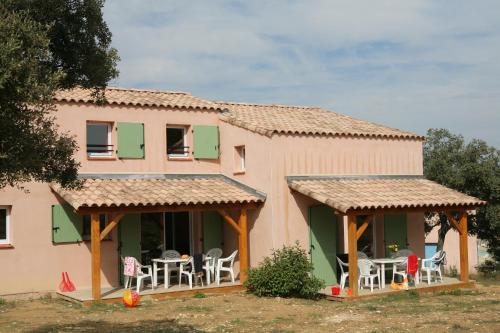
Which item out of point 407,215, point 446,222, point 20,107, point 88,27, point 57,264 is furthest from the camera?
point 446,222

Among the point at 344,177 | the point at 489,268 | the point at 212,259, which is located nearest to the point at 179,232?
the point at 212,259

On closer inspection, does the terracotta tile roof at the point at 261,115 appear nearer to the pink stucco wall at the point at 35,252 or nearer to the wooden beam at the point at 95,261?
the pink stucco wall at the point at 35,252

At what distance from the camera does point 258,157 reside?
17.6m

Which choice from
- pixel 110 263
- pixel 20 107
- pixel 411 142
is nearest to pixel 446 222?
pixel 411 142

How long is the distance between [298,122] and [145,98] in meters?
4.33

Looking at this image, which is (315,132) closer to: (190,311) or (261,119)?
(261,119)

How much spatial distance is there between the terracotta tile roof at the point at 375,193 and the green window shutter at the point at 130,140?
4.13m

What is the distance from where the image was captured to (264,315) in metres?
13.5

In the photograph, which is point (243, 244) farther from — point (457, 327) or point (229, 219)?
point (457, 327)

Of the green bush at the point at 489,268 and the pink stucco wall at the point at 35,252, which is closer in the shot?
the pink stucco wall at the point at 35,252

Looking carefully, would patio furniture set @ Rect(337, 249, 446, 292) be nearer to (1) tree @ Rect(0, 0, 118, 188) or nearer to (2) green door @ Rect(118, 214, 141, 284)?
(2) green door @ Rect(118, 214, 141, 284)

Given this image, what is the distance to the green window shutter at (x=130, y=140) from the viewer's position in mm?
17641

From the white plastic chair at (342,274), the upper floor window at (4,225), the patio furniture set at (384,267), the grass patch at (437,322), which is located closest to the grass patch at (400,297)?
the patio furniture set at (384,267)

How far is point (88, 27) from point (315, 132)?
986 centimetres
